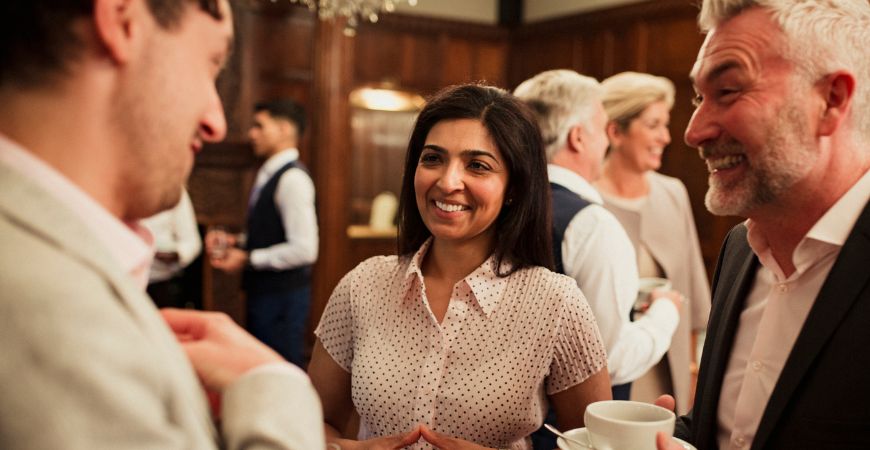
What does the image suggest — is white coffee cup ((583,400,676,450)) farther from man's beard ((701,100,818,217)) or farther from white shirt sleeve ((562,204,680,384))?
white shirt sleeve ((562,204,680,384))

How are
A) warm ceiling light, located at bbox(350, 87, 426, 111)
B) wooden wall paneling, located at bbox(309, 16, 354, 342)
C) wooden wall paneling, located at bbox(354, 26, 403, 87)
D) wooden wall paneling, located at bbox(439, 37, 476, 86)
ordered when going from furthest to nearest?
1. wooden wall paneling, located at bbox(439, 37, 476, 86)
2. warm ceiling light, located at bbox(350, 87, 426, 111)
3. wooden wall paneling, located at bbox(354, 26, 403, 87)
4. wooden wall paneling, located at bbox(309, 16, 354, 342)

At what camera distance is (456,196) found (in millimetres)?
1795

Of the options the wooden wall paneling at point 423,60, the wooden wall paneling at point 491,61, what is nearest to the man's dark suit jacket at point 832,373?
the wooden wall paneling at point 423,60

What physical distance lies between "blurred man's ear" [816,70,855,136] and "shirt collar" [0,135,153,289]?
1.10 meters

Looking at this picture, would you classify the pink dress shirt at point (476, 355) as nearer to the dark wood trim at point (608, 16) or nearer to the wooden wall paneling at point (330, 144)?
the dark wood trim at point (608, 16)

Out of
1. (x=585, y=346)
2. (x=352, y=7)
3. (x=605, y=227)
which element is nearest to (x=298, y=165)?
(x=352, y=7)

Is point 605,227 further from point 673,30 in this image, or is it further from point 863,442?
point 673,30

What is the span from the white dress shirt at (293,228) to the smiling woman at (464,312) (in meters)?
2.52

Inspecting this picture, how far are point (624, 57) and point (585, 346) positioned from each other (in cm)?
570

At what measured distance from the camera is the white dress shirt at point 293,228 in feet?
14.5

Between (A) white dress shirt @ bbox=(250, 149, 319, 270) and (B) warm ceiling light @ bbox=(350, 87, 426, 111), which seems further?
(B) warm ceiling light @ bbox=(350, 87, 426, 111)

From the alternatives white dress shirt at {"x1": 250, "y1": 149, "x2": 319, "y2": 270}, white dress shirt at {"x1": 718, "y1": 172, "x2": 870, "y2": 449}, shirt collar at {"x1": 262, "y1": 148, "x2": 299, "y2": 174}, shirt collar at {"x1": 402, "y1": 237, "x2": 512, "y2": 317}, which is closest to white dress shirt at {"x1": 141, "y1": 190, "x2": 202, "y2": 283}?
white dress shirt at {"x1": 250, "y1": 149, "x2": 319, "y2": 270}

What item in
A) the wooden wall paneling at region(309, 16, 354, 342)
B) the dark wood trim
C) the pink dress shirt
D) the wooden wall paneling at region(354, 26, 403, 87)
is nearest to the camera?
the pink dress shirt

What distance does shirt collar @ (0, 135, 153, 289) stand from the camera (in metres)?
0.76
